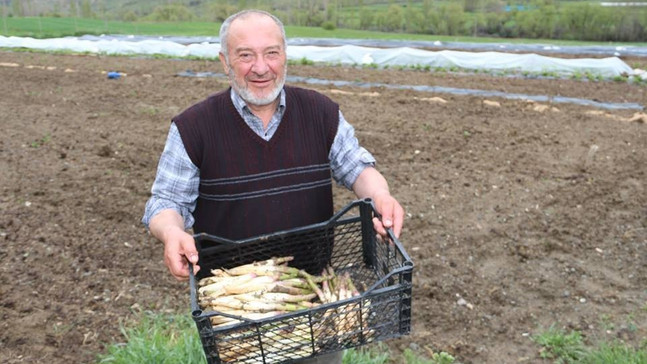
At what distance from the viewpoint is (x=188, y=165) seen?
1.96 meters

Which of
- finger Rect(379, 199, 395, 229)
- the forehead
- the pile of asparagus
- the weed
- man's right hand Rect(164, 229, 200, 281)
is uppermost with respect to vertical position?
the forehead

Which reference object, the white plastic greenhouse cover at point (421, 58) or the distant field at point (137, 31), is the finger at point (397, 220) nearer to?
the white plastic greenhouse cover at point (421, 58)

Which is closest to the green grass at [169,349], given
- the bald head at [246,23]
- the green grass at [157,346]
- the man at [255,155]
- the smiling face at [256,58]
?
the green grass at [157,346]

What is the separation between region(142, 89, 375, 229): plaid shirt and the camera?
195 cm

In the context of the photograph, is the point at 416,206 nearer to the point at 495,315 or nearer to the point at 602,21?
the point at 495,315

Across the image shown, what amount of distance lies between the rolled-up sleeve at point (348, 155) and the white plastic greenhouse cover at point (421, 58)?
31.0 ft

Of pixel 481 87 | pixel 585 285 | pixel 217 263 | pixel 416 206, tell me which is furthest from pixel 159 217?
pixel 481 87

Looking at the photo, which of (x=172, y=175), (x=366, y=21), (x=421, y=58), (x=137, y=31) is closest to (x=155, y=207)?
(x=172, y=175)

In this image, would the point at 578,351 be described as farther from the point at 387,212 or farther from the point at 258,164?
the point at 258,164

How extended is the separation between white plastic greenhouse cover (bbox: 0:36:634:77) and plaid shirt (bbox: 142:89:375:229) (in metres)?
9.45

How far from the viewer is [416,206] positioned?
5.16 metres

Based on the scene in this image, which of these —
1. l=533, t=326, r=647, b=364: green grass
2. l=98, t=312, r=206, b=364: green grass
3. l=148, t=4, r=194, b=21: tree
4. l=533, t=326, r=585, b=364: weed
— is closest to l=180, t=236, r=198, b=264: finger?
l=98, t=312, r=206, b=364: green grass

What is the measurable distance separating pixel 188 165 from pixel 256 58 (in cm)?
44

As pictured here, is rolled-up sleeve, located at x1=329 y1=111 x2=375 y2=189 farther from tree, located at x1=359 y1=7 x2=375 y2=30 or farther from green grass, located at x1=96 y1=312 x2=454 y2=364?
tree, located at x1=359 y1=7 x2=375 y2=30
